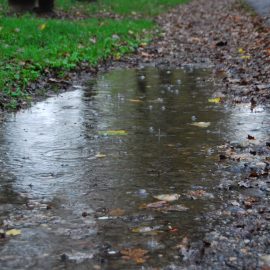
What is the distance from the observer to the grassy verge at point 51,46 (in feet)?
25.2

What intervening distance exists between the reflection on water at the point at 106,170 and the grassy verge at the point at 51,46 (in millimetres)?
743

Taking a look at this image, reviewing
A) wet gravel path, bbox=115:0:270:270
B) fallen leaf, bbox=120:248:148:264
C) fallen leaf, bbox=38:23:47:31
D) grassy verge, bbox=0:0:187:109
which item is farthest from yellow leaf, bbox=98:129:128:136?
fallen leaf, bbox=38:23:47:31

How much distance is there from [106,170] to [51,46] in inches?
255

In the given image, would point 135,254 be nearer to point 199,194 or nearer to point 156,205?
point 156,205

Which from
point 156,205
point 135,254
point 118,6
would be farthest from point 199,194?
point 118,6

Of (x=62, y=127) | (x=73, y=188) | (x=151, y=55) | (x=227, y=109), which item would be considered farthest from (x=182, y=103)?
(x=151, y=55)

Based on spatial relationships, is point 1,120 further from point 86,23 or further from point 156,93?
point 86,23

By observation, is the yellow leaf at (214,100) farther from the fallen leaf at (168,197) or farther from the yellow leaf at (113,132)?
the fallen leaf at (168,197)

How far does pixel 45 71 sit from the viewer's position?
28.2 ft

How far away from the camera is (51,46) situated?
10.5 meters

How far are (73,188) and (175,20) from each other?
14832mm

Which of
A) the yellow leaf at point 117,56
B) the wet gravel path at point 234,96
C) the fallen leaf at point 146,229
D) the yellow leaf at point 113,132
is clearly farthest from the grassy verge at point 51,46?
the fallen leaf at point 146,229

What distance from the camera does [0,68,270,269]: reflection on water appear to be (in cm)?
323

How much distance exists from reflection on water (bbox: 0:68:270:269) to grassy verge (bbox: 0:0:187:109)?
74cm
